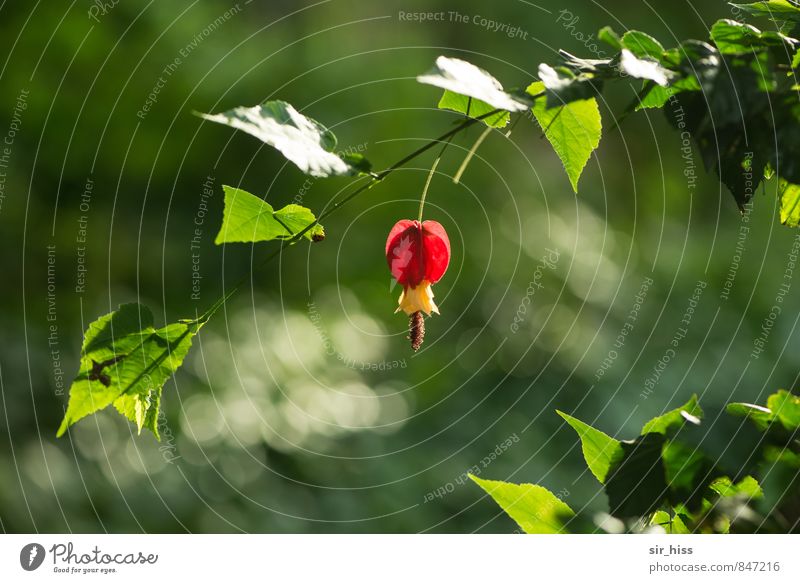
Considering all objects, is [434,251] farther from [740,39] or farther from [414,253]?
[740,39]

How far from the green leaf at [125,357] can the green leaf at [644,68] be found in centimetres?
15

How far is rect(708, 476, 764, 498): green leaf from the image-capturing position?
289 mm

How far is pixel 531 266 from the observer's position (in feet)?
4.72

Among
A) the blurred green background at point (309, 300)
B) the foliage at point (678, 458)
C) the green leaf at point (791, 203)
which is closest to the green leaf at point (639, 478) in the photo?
the foliage at point (678, 458)

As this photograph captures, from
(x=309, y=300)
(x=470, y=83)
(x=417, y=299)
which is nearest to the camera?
(x=470, y=83)

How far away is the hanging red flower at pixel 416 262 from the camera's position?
12.4 inches

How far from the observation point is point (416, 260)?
319 mm

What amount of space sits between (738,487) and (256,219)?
7.6 inches

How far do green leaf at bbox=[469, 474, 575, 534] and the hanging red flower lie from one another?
0.07 m

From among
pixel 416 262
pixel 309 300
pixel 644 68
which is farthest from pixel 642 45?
pixel 309 300

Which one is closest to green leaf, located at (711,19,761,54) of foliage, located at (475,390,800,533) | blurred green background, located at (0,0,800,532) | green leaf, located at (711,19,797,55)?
green leaf, located at (711,19,797,55)

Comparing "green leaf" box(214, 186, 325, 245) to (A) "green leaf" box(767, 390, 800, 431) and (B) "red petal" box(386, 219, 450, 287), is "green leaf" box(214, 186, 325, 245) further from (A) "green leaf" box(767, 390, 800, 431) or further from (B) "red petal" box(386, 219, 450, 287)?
(A) "green leaf" box(767, 390, 800, 431)

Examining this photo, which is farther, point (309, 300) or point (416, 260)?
point (309, 300)

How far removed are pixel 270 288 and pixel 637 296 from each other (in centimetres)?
62
